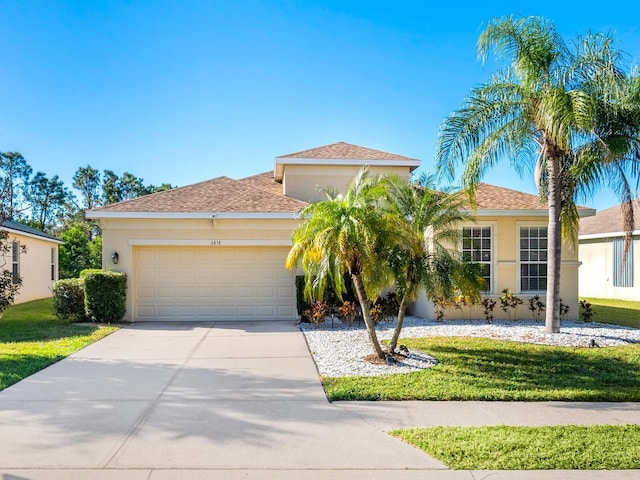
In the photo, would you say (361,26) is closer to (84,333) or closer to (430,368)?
(430,368)

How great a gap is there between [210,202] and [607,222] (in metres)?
20.6

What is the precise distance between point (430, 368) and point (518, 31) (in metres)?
7.66

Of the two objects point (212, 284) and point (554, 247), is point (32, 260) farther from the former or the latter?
point (554, 247)

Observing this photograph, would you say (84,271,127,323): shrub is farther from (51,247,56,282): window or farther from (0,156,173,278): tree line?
(0,156,173,278): tree line

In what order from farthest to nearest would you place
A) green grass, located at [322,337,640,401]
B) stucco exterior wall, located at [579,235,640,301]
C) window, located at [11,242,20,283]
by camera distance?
1. stucco exterior wall, located at [579,235,640,301]
2. window, located at [11,242,20,283]
3. green grass, located at [322,337,640,401]

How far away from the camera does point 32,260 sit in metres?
20.6

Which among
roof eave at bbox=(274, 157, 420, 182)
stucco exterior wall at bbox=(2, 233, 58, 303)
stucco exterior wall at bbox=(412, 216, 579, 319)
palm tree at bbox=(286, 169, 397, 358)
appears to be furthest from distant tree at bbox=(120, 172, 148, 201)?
palm tree at bbox=(286, 169, 397, 358)

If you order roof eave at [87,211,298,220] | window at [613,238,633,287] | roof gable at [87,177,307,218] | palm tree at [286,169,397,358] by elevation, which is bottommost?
window at [613,238,633,287]

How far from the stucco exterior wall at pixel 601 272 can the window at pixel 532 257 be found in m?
10.5

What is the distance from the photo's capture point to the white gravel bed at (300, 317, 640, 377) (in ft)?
26.3

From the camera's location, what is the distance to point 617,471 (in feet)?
13.7

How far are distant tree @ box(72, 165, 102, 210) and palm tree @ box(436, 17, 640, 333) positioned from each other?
42602 mm

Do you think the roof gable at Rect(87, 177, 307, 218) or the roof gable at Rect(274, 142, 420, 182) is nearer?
the roof gable at Rect(87, 177, 307, 218)

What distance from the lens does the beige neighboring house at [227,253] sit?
43.9 ft
